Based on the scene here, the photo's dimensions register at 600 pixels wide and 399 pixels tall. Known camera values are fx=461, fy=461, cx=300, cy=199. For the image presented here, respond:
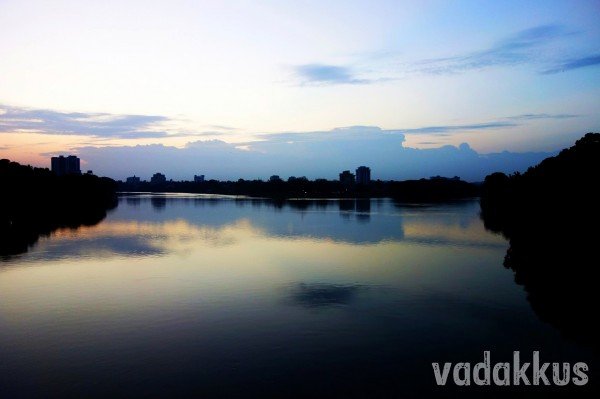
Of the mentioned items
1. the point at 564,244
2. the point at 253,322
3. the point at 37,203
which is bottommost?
the point at 253,322

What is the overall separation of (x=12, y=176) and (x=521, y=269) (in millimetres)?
78558

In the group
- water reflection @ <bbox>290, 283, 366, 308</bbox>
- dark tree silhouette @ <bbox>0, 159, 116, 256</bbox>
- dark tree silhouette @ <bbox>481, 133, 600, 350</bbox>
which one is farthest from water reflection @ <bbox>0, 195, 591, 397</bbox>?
dark tree silhouette @ <bbox>0, 159, 116, 256</bbox>

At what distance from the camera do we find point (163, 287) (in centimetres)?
2581

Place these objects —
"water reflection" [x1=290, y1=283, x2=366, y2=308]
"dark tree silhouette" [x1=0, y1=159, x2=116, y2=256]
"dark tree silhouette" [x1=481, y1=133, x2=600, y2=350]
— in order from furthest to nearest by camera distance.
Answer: "dark tree silhouette" [x1=0, y1=159, x2=116, y2=256]
"water reflection" [x1=290, y1=283, x2=366, y2=308]
"dark tree silhouette" [x1=481, y1=133, x2=600, y2=350]

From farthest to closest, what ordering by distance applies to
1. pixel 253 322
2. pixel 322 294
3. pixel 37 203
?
pixel 37 203, pixel 322 294, pixel 253 322

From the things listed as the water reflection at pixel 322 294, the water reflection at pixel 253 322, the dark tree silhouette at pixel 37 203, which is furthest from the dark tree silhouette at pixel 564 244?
the dark tree silhouette at pixel 37 203

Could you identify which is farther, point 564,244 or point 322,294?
point 564,244

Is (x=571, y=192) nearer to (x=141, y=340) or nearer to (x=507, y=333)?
(x=507, y=333)

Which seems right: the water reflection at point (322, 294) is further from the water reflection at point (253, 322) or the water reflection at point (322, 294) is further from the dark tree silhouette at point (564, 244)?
the dark tree silhouette at point (564, 244)

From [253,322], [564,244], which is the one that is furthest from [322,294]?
[564,244]

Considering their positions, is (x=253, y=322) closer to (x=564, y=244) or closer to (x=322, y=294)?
(x=322, y=294)

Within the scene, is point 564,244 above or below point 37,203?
below

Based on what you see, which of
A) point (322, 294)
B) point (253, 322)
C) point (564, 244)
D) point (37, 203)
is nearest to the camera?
point (253, 322)

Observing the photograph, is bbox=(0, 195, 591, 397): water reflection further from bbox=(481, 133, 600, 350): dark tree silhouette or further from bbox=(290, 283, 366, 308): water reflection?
bbox=(481, 133, 600, 350): dark tree silhouette
